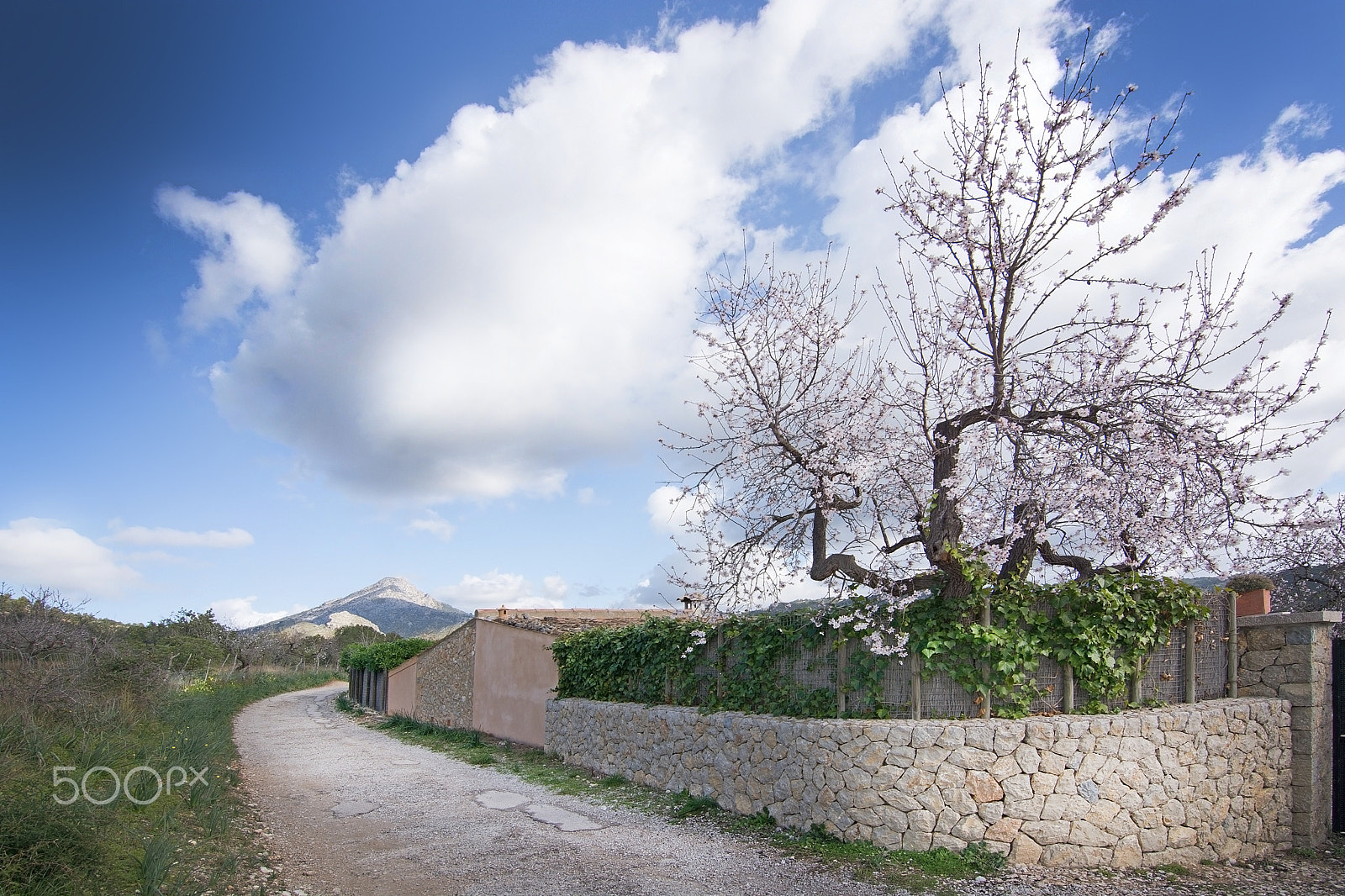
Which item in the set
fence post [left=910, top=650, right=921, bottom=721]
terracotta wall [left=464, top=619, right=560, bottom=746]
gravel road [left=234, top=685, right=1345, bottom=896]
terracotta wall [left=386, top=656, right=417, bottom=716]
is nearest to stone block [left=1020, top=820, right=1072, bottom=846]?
gravel road [left=234, top=685, right=1345, bottom=896]

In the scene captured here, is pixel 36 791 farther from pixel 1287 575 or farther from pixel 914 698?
pixel 1287 575

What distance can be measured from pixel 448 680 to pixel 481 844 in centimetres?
1291

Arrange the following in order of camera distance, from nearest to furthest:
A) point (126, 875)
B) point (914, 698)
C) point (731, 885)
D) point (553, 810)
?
1. point (126, 875)
2. point (731, 885)
3. point (914, 698)
4. point (553, 810)

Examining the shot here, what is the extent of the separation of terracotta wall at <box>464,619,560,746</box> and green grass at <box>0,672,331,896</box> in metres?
5.03

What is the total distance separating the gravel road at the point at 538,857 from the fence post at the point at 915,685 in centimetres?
145

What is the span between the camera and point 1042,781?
276 inches

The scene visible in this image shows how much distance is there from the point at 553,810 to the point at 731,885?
327 centimetres

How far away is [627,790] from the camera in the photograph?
9938 mm

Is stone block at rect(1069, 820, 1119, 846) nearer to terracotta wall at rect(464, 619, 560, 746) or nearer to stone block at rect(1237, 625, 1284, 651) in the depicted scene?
stone block at rect(1237, 625, 1284, 651)

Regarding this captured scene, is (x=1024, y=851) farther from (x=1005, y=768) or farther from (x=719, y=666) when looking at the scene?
(x=719, y=666)

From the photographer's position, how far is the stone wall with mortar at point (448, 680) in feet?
60.0

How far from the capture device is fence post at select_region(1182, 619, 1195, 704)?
27.1 feet

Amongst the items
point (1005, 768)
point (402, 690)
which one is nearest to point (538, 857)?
point (1005, 768)

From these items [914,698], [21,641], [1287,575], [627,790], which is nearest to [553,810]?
[627,790]
